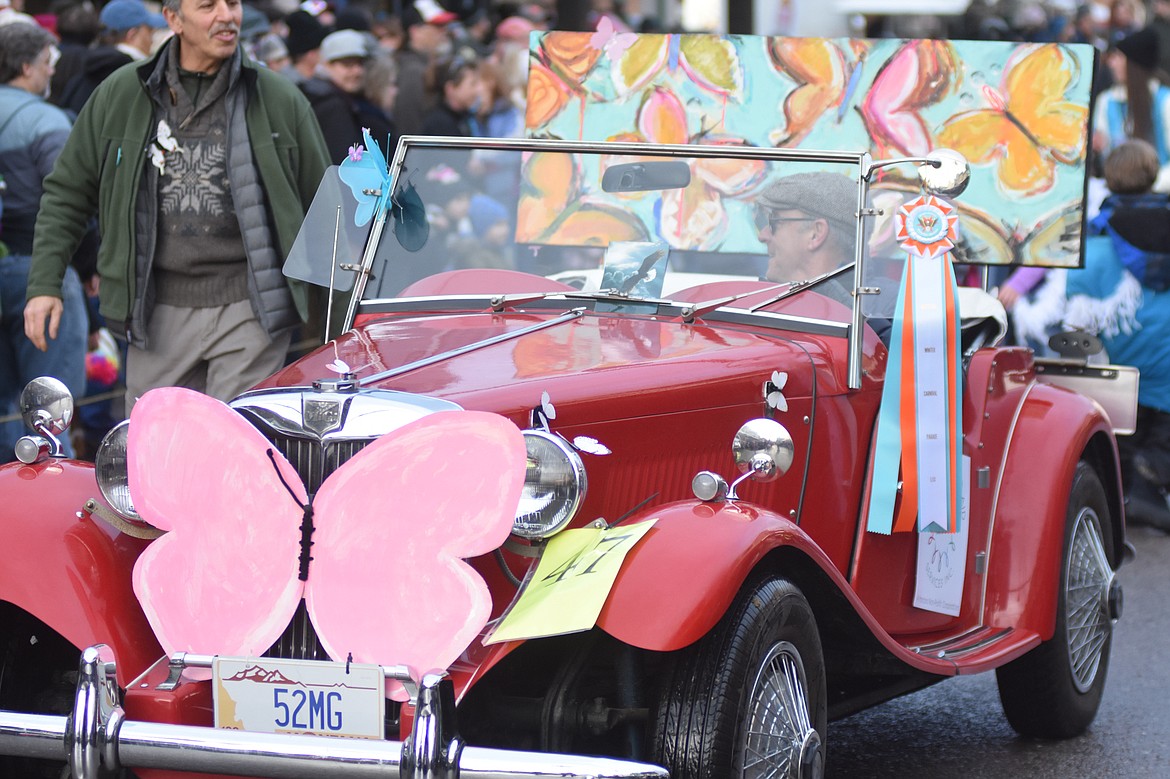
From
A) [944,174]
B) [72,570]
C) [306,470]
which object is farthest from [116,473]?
[944,174]

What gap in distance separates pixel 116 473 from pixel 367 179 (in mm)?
1305

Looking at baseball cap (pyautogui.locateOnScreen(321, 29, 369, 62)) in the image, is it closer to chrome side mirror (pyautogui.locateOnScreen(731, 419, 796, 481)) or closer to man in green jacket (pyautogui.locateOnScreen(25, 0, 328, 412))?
man in green jacket (pyautogui.locateOnScreen(25, 0, 328, 412))

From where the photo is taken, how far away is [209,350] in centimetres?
527

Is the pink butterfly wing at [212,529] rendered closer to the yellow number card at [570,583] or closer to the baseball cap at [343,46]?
the yellow number card at [570,583]

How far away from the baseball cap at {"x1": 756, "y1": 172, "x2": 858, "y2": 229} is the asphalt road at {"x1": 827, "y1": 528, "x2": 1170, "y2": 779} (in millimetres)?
1506

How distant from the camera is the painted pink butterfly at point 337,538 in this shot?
3150mm

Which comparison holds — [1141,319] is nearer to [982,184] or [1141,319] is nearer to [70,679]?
[982,184]

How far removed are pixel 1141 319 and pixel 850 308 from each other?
4.44 meters

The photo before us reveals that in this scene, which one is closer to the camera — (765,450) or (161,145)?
(765,450)

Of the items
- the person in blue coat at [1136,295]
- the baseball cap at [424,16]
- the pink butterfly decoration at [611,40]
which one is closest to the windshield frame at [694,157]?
the pink butterfly decoration at [611,40]

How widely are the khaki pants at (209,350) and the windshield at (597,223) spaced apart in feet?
2.75

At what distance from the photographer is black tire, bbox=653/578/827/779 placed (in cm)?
311

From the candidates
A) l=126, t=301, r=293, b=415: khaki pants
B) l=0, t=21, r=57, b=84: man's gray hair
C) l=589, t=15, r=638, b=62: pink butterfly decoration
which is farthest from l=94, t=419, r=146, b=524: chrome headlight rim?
l=0, t=21, r=57, b=84: man's gray hair

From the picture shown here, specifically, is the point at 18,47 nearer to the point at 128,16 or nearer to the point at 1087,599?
the point at 128,16
